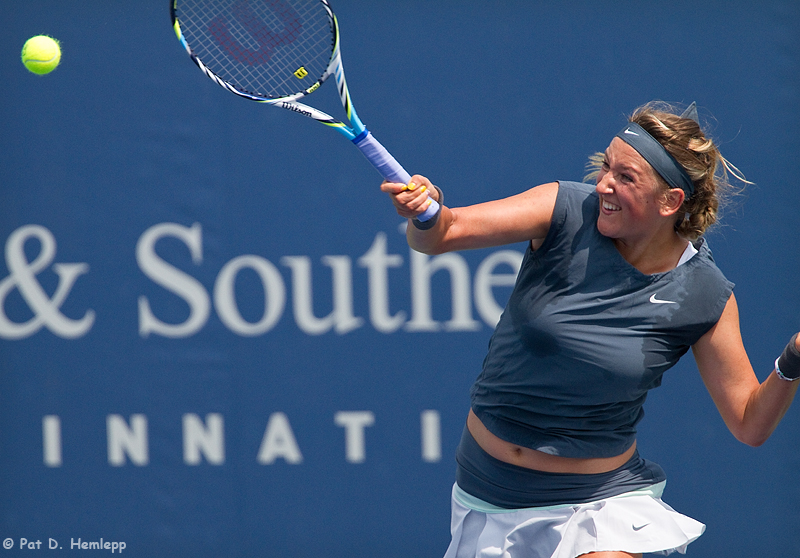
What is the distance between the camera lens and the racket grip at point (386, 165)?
159cm

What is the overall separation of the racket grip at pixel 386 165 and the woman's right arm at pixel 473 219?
2 centimetres

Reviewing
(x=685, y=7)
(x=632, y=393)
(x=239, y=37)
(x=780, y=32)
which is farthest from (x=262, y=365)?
(x=780, y=32)

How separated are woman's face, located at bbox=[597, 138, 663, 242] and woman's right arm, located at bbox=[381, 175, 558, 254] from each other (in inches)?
4.4

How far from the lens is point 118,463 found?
3074 millimetres

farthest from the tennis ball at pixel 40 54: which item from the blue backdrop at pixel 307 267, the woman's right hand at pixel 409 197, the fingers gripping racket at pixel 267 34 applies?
the woman's right hand at pixel 409 197

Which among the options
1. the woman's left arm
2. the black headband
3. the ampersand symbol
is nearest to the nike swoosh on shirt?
the woman's left arm

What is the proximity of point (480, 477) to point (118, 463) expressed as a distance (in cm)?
171

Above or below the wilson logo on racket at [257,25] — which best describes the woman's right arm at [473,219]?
below

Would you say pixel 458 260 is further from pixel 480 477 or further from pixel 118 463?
pixel 118 463

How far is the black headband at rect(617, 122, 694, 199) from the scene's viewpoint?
1690mm

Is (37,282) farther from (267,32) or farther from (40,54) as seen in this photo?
(267,32)

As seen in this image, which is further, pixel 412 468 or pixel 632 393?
pixel 412 468

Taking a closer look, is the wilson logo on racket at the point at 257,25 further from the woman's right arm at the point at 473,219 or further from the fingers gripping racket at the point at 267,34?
the woman's right arm at the point at 473,219

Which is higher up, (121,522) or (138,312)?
(138,312)
